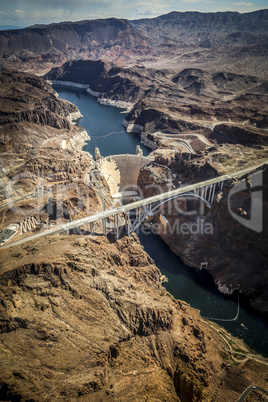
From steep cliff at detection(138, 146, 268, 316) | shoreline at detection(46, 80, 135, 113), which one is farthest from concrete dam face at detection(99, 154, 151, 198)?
shoreline at detection(46, 80, 135, 113)

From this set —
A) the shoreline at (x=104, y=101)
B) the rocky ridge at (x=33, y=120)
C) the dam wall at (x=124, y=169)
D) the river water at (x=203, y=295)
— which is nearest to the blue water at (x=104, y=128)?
the shoreline at (x=104, y=101)

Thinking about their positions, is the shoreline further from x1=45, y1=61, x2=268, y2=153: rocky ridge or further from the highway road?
the highway road

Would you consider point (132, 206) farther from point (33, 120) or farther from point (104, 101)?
point (104, 101)

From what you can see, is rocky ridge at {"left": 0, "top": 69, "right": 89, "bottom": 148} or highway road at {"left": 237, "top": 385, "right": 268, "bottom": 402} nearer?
highway road at {"left": 237, "top": 385, "right": 268, "bottom": 402}

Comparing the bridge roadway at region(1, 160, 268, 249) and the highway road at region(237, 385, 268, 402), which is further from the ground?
the bridge roadway at region(1, 160, 268, 249)

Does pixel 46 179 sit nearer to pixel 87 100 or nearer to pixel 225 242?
pixel 225 242

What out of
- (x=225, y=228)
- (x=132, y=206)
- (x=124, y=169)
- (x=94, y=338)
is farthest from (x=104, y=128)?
(x=94, y=338)

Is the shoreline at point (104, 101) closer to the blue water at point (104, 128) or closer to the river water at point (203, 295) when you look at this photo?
the blue water at point (104, 128)

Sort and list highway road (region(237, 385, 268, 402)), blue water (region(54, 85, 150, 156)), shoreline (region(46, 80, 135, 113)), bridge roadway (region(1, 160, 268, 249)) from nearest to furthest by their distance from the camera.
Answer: highway road (region(237, 385, 268, 402)) → bridge roadway (region(1, 160, 268, 249)) → blue water (region(54, 85, 150, 156)) → shoreline (region(46, 80, 135, 113))

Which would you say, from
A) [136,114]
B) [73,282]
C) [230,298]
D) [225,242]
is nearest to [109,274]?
[73,282]
